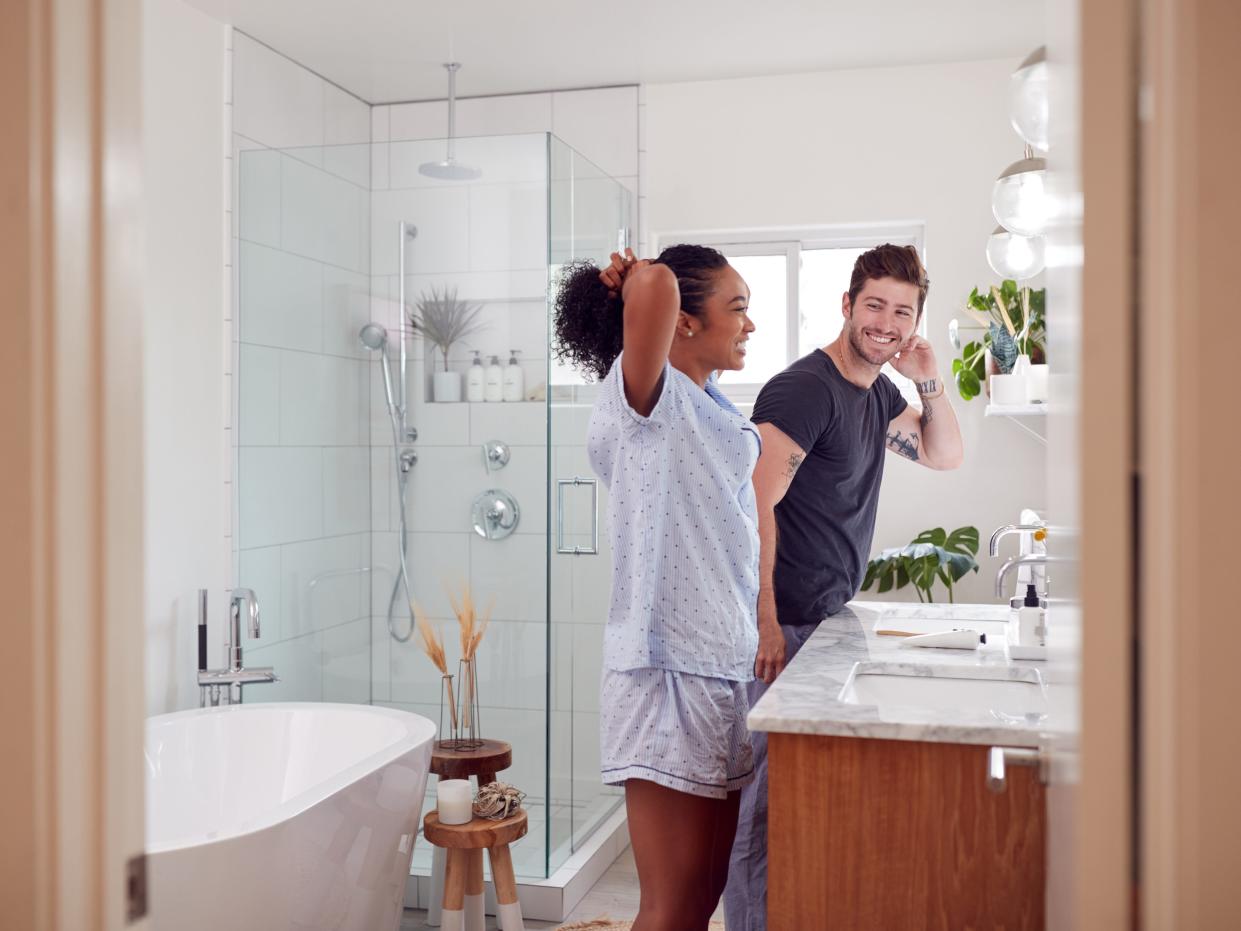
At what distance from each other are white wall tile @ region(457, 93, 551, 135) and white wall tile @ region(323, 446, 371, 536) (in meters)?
1.30

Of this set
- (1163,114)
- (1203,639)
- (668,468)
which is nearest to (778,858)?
(668,468)

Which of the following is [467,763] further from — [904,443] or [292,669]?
[904,443]

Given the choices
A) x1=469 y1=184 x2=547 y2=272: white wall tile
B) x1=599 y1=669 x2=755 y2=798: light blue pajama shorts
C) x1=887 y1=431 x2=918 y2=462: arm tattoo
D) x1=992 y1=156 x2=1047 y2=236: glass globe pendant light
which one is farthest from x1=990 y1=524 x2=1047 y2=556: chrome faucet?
x1=469 y1=184 x2=547 y2=272: white wall tile

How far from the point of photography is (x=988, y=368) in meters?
3.45

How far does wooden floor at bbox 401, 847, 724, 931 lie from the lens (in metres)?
2.95

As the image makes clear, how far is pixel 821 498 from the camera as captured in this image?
2.36 meters

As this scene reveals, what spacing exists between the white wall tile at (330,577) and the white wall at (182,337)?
22 centimetres

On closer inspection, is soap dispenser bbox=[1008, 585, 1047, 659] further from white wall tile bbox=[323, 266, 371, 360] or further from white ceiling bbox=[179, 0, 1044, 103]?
white wall tile bbox=[323, 266, 371, 360]

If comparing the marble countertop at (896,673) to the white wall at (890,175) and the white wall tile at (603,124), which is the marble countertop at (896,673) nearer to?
the white wall at (890,175)

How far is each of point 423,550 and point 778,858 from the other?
6.31ft

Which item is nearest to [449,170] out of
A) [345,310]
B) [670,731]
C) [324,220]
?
[324,220]

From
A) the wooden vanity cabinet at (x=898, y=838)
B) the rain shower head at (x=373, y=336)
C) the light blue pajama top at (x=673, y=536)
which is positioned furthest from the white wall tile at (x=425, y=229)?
the wooden vanity cabinet at (x=898, y=838)

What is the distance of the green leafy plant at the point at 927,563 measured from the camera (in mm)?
3465

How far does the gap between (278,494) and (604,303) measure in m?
1.63
